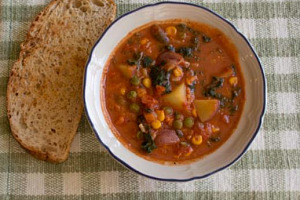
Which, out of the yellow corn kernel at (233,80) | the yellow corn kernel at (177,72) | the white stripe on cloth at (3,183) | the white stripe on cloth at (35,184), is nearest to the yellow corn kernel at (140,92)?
the yellow corn kernel at (177,72)

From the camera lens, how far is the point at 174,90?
3.91 m

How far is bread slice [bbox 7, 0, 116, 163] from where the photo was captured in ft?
13.5

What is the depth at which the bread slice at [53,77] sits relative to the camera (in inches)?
162

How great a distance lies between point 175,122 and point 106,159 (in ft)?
2.80

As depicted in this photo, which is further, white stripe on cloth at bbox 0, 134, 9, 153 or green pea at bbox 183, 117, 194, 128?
white stripe on cloth at bbox 0, 134, 9, 153

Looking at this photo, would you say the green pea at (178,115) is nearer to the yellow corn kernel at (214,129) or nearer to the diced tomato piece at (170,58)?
the yellow corn kernel at (214,129)

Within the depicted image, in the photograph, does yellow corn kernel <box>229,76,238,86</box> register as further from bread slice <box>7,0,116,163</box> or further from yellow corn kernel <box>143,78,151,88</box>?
bread slice <box>7,0,116,163</box>

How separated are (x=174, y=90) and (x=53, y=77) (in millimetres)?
1290

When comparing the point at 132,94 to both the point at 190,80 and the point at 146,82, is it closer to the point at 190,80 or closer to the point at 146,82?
the point at 146,82

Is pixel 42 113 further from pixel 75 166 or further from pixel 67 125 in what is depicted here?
pixel 75 166

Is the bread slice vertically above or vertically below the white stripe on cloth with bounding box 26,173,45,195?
above

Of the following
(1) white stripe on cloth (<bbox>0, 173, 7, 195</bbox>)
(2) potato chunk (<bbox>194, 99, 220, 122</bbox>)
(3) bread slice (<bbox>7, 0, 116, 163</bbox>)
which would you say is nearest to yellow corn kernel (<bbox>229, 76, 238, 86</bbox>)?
(2) potato chunk (<bbox>194, 99, 220, 122</bbox>)

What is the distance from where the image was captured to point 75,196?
4074mm

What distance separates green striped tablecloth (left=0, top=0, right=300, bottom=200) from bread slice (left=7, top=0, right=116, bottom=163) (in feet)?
0.50
